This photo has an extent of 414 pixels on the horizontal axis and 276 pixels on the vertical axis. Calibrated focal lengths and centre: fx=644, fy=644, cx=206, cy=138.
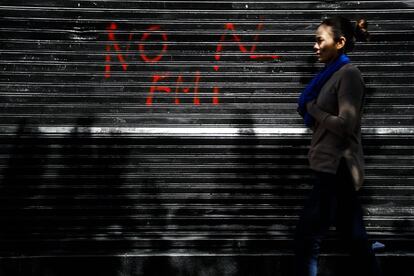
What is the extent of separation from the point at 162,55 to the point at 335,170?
Answer: 2.24 metres

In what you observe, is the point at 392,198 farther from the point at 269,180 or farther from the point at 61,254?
the point at 61,254

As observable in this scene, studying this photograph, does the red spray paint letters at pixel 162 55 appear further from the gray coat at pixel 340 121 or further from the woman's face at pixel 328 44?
the gray coat at pixel 340 121

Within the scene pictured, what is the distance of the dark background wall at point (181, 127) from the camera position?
19.2 ft

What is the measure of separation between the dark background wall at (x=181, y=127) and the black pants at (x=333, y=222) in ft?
4.94

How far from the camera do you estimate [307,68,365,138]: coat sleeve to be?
13.8 feet

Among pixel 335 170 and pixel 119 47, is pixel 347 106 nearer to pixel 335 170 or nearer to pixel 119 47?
pixel 335 170

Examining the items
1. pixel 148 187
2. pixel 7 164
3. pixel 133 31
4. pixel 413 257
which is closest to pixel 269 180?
pixel 148 187

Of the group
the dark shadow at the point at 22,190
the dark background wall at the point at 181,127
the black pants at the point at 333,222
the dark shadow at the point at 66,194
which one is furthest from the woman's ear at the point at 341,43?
the dark shadow at the point at 22,190

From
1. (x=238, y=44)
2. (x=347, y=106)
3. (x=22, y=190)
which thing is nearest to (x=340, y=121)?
(x=347, y=106)

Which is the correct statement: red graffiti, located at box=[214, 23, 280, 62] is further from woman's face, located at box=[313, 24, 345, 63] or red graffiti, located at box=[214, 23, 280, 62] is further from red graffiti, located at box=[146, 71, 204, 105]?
woman's face, located at box=[313, 24, 345, 63]

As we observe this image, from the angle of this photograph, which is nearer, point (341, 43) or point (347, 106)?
point (347, 106)

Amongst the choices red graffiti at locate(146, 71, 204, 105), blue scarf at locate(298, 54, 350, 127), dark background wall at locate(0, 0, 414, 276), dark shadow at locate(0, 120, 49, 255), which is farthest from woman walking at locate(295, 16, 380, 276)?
dark shadow at locate(0, 120, 49, 255)

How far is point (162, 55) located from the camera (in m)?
5.87

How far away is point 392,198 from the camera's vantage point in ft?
19.4
